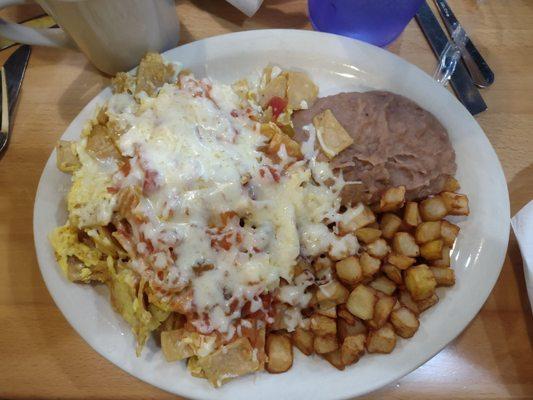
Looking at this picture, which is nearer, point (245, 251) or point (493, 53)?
point (245, 251)

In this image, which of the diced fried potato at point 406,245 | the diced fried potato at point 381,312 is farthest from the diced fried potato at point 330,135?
the diced fried potato at point 381,312

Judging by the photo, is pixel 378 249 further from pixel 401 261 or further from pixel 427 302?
pixel 427 302

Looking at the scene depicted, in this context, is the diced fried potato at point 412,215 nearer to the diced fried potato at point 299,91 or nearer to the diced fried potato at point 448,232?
the diced fried potato at point 448,232

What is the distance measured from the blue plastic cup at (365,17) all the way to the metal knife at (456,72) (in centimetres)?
12

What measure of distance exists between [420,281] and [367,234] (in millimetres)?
162

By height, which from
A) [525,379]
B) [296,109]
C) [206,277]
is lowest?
[525,379]

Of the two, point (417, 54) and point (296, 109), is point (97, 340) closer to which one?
point (296, 109)

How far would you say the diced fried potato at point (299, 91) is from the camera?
1245 mm

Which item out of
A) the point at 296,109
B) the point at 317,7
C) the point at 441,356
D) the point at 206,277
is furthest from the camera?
the point at 317,7

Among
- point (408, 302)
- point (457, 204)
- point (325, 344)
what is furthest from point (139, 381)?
point (457, 204)

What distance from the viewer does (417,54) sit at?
1.45 m

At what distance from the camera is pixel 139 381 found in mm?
1122

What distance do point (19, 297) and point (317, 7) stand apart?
Answer: 3.94 feet

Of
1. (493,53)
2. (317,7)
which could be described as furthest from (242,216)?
(493,53)
